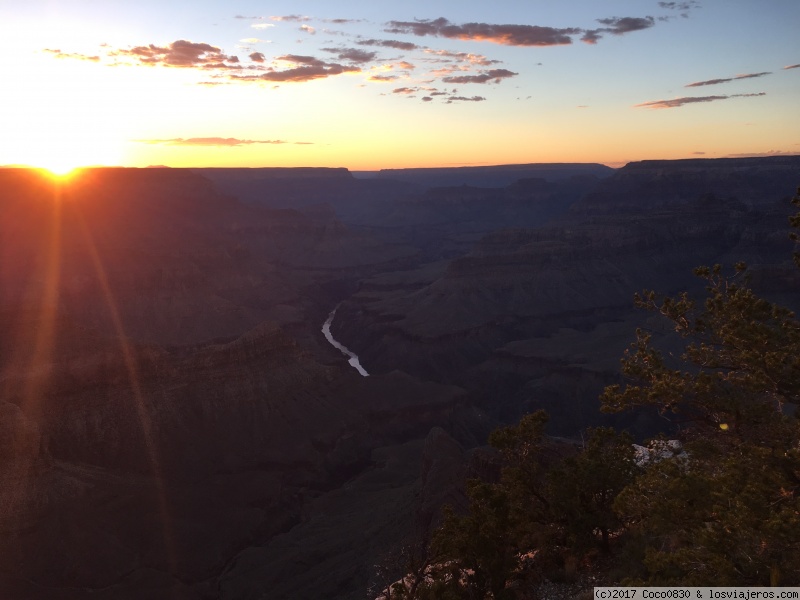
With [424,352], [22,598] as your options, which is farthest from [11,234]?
Answer: [22,598]

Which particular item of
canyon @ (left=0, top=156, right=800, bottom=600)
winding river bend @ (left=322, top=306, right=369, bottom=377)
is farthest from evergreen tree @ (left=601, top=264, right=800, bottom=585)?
winding river bend @ (left=322, top=306, right=369, bottom=377)

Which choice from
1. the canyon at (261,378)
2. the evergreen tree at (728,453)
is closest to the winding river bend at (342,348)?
the canyon at (261,378)

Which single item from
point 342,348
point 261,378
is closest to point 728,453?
point 261,378

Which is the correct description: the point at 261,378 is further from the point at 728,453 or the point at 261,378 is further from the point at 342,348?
the point at 728,453

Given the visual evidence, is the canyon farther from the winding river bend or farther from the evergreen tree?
the evergreen tree

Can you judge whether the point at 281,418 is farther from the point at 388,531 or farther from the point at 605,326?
the point at 605,326

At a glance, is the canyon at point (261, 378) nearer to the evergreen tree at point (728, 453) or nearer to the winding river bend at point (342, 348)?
the winding river bend at point (342, 348)
